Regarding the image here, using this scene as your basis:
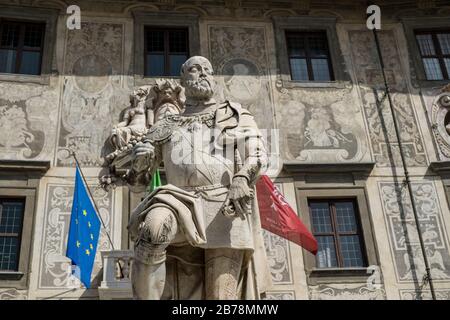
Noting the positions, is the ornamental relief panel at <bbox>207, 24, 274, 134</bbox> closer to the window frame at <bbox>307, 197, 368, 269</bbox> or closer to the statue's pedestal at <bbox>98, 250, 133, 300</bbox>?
the window frame at <bbox>307, 197, 368, 269</bbox>

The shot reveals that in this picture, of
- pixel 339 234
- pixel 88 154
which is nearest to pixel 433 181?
pixel 339 234

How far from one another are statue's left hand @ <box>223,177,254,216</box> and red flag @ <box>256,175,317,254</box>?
6.63 meters

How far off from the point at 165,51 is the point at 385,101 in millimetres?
5246

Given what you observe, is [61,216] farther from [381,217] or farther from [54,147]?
[381,217]

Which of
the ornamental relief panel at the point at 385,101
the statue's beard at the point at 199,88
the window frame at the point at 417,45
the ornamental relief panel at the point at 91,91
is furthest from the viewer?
the window frame at the point at 417,45

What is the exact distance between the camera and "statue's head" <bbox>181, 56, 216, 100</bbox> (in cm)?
516

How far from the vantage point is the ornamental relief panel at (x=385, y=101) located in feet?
42.4

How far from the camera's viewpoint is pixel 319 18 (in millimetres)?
14656

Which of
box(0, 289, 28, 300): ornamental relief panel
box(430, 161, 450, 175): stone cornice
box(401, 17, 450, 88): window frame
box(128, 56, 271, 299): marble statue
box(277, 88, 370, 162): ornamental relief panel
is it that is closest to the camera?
box(128, 56, 271, 299): marble statue

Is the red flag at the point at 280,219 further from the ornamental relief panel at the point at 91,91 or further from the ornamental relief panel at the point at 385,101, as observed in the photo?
the ornamental relief panel at the point at 91,91

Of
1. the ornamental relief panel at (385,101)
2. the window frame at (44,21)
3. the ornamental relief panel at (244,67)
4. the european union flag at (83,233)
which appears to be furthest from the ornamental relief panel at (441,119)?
the window frame at (44,21)

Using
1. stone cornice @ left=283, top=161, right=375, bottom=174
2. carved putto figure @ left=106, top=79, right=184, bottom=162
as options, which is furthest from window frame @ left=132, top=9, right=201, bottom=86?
stone cornice @ left=283, top=161, right=375, bottom=174

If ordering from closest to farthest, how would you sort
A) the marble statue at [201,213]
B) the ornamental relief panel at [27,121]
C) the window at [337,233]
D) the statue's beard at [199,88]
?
the marble statue at [201,213]
the statue's beard at [199,88]
the window at [337,233]
the ornamental relief panel at [27,121]
